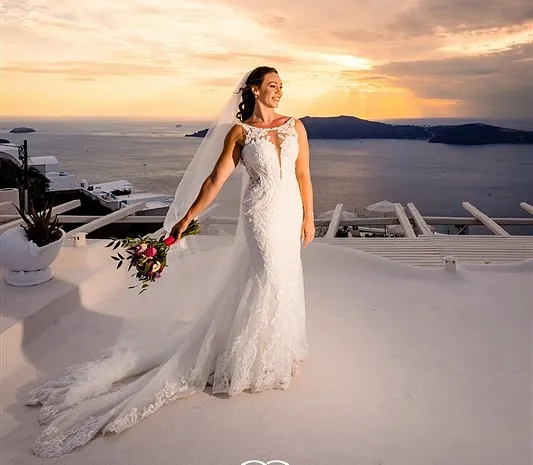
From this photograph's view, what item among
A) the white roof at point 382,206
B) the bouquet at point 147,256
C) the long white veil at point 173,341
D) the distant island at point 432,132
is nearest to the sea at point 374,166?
the distant island at point 432,132

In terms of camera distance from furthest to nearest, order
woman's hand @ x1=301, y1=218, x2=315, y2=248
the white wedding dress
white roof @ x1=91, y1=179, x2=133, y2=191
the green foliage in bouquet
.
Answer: white roof @ x1=91, y1=179, x2=133, y2=191 → the green foliage in bouquet → woman's hand @ x1=301, y1=218, x2=315, y2=248 → the white wedding dress

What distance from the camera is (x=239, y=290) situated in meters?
2.89

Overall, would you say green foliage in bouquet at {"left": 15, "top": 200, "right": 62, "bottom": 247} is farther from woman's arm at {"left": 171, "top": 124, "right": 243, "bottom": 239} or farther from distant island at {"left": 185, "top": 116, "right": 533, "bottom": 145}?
distant island at {"left": 185, "top": 116, "right": 533, "bottom": 145}

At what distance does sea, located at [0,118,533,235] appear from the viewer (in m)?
10.4

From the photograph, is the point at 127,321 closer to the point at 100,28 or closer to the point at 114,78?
the point at 100,28

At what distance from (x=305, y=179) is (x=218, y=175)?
50 cm

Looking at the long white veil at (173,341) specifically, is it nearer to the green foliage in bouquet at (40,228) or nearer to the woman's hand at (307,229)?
the woman's hand at (307,229)

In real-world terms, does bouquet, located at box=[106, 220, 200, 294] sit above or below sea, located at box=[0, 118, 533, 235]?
above

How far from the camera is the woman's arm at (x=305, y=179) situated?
286cm

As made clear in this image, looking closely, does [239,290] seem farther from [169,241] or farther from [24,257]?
[24,257]

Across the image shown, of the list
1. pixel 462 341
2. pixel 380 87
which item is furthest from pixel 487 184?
pixel 462 341

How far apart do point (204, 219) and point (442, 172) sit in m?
18.0

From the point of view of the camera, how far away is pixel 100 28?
293 inches

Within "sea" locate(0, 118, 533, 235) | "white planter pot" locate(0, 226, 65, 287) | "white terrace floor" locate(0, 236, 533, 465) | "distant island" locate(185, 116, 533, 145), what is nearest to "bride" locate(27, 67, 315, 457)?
"white terrace floor" locate(0, 236, 533, 465)
